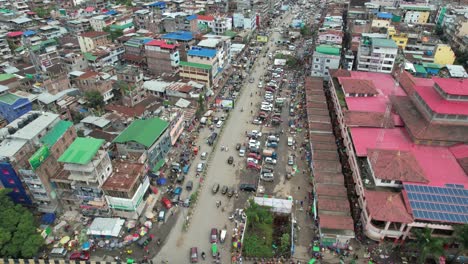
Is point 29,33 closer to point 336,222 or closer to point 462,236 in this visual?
point 336,222

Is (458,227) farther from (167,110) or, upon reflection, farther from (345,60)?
(345,60)

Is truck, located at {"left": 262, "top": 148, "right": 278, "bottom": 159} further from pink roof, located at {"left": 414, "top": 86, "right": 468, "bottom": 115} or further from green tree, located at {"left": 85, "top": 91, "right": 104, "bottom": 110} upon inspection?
green tree, located at {"left": 85, "top": 91, "right": 104, "bottom": 110}

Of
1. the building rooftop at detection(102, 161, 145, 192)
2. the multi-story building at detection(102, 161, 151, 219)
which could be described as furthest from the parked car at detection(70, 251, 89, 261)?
the building rooftop at detection(102, 161, 145, 192)

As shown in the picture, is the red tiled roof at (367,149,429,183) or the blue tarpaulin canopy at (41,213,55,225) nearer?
the red tiled roof at (367,149,429,183)

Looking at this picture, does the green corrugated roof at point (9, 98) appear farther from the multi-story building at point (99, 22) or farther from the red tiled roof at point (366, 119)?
the red tiled roof at point (366, 119)

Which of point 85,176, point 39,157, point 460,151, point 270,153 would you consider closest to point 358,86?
point 460,151
